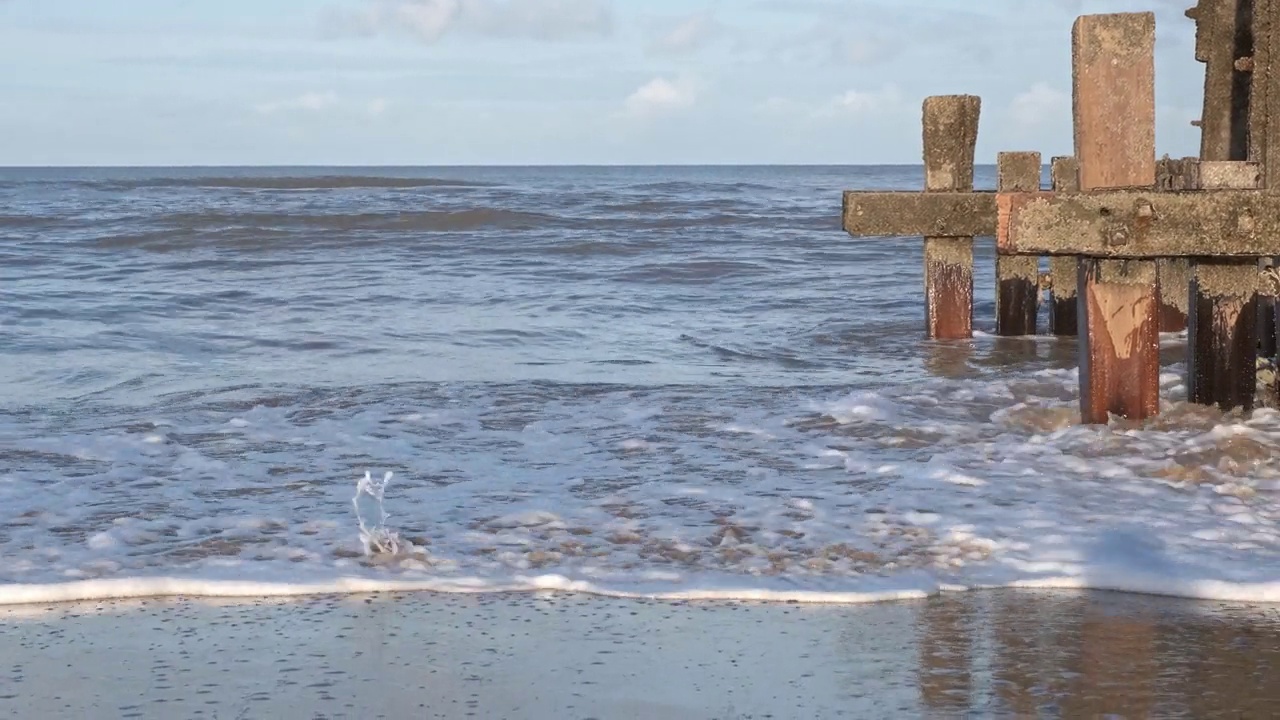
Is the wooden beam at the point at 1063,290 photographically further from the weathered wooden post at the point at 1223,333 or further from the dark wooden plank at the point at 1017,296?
the weathered wooden post at the point at 1223,333

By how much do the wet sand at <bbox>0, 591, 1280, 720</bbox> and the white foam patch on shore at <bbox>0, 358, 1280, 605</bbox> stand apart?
172mm

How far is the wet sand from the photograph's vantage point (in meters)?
2.87

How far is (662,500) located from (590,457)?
0.82 m

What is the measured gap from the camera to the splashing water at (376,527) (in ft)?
13.6

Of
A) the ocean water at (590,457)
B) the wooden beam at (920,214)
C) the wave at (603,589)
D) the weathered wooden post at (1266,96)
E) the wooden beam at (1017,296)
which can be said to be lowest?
the wave at (603,589)

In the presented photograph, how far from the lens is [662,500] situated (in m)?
4.77

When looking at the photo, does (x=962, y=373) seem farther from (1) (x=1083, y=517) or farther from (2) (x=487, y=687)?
(2) (x=487, y=687)

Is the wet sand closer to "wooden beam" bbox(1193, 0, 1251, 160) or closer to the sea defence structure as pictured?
the sea defence structure

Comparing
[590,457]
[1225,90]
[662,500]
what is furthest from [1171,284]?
[662,500]

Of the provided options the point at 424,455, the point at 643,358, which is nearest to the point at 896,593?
the point at 424,455

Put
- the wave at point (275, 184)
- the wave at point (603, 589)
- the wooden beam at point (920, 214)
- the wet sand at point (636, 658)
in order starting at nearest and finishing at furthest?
the wet sand at point (636, 658)
the wave at point (603, 589)
the wooden beam at point (920, 214)
the wave at point (275, 184)

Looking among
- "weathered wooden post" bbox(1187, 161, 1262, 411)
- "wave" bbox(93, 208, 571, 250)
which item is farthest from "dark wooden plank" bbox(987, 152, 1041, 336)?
"wave" bbox(93, 208, 571, 250)

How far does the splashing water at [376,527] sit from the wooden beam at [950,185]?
4748mm

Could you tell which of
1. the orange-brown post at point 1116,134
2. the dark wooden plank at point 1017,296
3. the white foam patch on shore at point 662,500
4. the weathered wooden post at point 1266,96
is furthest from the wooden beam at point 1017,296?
the orange-brown post at point 1116,134
